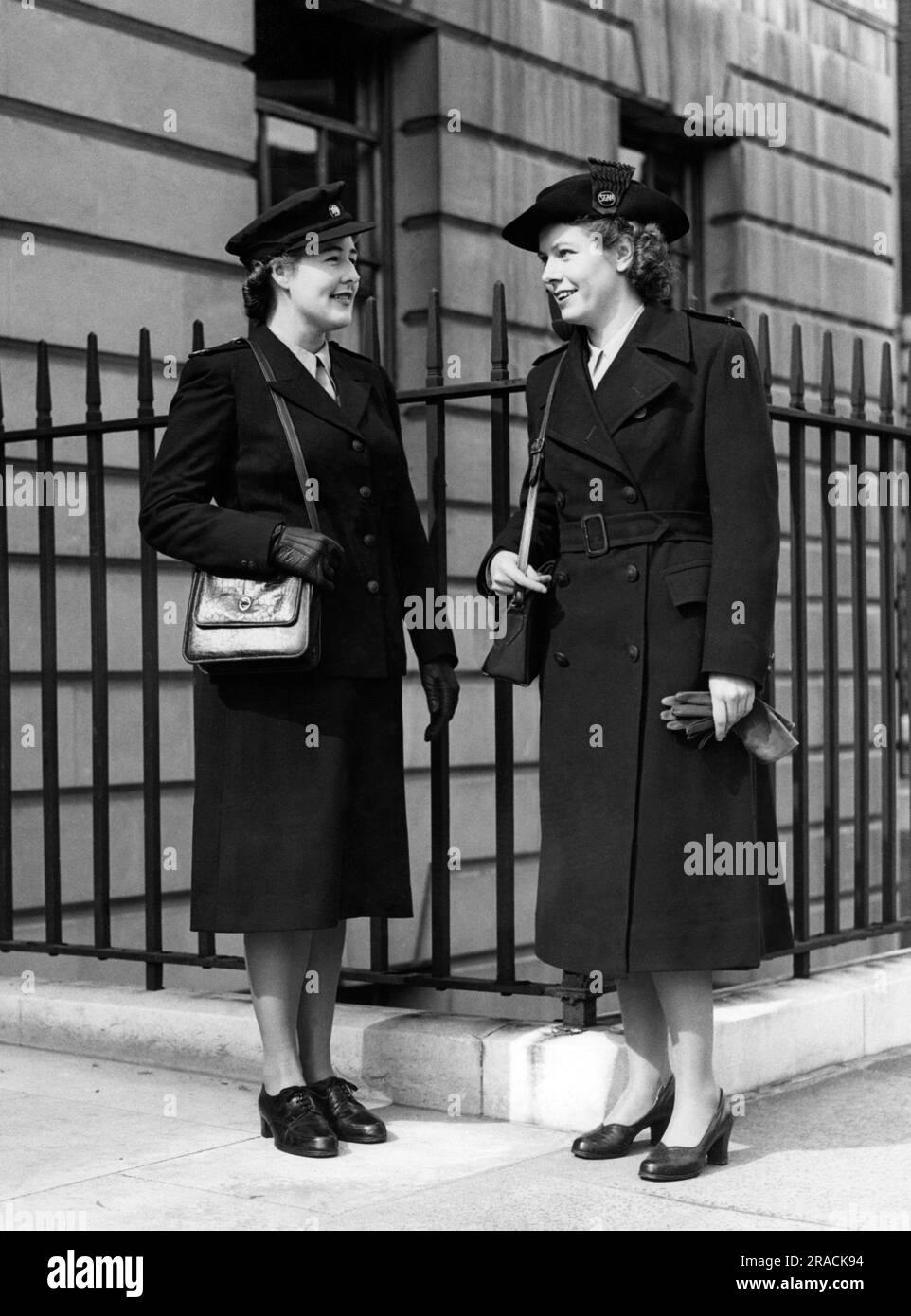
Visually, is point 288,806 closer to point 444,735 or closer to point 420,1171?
point 444,735

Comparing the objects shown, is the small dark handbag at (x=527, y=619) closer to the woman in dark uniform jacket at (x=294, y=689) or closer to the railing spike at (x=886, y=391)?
the woman in dark uniform jacket at (x=294, y=689)

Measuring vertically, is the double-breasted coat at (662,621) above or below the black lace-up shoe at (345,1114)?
above

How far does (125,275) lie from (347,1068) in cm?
407

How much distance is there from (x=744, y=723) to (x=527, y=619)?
582 mm

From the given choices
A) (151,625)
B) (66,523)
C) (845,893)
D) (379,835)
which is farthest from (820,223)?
(379,835)

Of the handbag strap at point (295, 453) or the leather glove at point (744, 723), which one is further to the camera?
the handbag strap at point (295, 453)

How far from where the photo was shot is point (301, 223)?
4281 mm

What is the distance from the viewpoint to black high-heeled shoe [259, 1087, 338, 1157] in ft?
13.7

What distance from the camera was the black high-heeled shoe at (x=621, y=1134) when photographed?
4172 millimetres

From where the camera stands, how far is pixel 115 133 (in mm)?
7746

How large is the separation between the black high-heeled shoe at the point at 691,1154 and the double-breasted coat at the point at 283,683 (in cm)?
88

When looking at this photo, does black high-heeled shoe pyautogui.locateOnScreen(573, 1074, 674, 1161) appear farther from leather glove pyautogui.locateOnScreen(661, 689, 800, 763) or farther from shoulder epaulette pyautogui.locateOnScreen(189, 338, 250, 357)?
shoulder epaulette pyautogui.locateOnScreen(189, 338, 250, 357)

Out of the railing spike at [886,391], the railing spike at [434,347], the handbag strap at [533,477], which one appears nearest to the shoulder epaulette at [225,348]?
the railing spike at [434,347]

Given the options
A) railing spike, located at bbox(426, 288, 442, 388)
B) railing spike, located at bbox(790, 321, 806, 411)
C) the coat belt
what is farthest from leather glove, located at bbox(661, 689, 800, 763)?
railing spike, located at bbox(790, 321, 806, 411)
